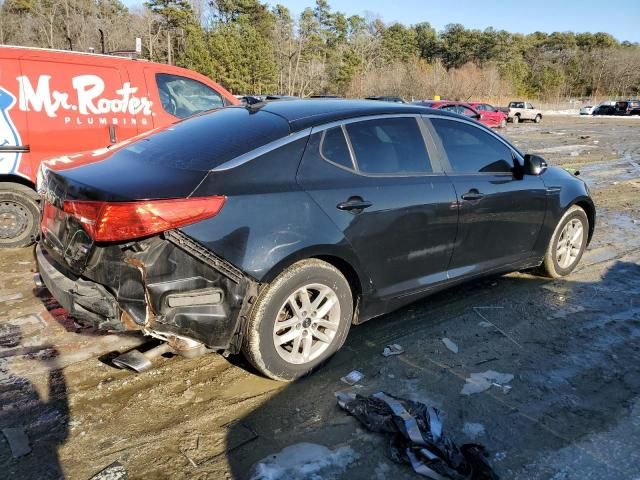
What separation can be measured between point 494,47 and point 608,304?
82505 mm

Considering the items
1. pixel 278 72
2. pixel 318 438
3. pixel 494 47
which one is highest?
pixel 494 47

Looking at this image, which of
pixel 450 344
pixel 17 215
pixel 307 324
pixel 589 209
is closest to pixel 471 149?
pixel 450 344

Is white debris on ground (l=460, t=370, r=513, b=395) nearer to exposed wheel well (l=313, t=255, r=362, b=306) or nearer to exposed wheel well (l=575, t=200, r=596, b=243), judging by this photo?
exposed wheel well (l=313, t=255, r=362, b=306)

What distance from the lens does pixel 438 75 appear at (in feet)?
176

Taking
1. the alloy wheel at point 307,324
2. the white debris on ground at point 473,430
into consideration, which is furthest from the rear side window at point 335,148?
the white debris on ground at point 473,430

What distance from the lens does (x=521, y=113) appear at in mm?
36875

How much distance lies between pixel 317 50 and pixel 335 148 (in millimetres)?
61410

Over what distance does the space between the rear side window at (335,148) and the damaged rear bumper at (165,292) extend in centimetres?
99

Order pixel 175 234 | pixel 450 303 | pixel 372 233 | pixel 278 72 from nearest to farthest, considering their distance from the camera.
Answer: pixel 175 234, pixel 372 233, pixel 450 303, pixel 278 72

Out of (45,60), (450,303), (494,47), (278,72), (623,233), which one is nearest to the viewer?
(450,303)

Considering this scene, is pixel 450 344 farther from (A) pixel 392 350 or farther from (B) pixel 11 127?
(B) pixel 11 127

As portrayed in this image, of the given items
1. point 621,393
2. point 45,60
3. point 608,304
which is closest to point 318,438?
point 621,393

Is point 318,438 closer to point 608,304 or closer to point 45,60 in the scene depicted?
point 608,304

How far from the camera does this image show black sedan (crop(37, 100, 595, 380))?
Answer: 2.72 meters
